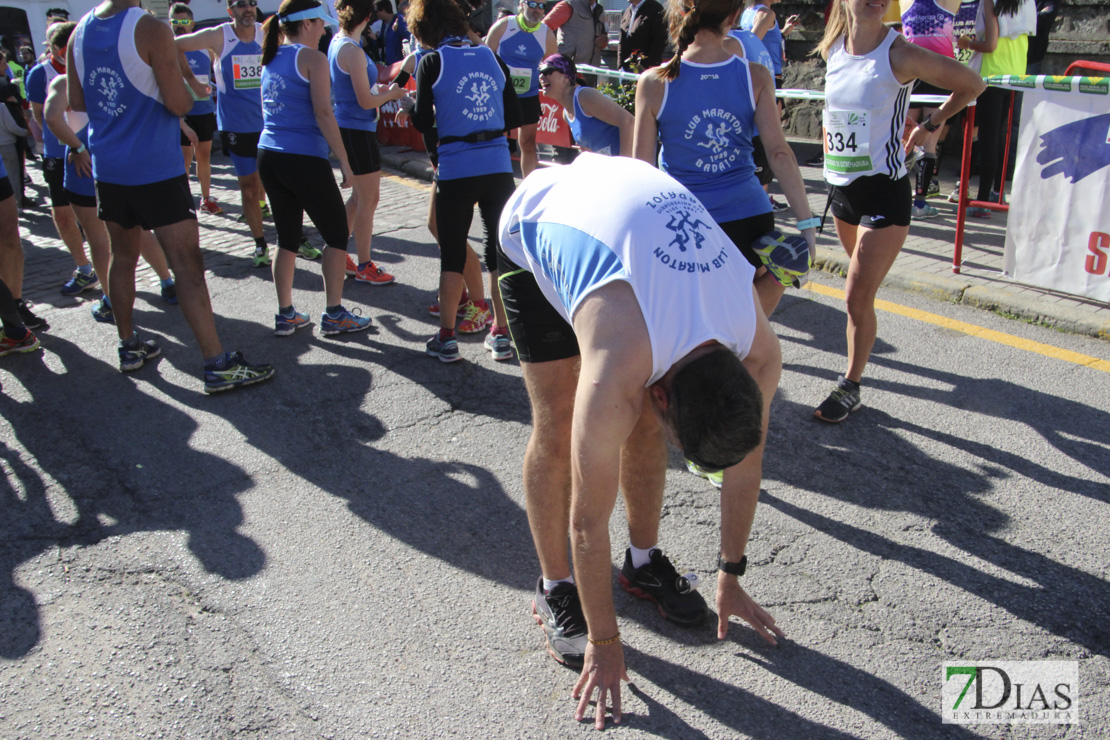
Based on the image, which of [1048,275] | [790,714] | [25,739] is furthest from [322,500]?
[1048,275]

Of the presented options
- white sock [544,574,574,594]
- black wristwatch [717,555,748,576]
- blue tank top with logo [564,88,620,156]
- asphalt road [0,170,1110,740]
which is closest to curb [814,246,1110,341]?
asphalt road [0,170,1110,740]

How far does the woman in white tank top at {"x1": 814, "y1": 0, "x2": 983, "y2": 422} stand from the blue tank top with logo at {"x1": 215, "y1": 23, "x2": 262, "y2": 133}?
4666 mm

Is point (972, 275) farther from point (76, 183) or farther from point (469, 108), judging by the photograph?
point (76, 183)

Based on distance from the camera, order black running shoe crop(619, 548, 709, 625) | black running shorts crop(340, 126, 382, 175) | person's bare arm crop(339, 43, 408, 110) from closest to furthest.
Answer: black running shoe crop(619, 548, 709, 625) < person's bare arm crop(339, 43, 408, 110) < black running shorts crop(340, 126, 382, 175)

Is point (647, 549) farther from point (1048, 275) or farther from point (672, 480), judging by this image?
point (1048, 275)

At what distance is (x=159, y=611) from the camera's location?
2.79 m

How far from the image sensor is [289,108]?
478cm

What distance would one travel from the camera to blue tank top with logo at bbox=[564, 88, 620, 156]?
4.19m

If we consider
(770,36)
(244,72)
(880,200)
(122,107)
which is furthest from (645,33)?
(122,107)

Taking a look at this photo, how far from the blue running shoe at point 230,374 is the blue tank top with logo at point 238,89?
295cm

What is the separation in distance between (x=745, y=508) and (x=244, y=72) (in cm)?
591

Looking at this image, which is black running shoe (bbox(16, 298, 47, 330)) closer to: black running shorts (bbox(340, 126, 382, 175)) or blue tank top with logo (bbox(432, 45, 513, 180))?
black running shorts (bbox(340, 126, 382, 175))

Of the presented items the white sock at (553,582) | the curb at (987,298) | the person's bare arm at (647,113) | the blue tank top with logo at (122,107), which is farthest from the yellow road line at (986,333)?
the blue tank top with logo at (122,107)

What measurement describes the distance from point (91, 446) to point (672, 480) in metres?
2.77
